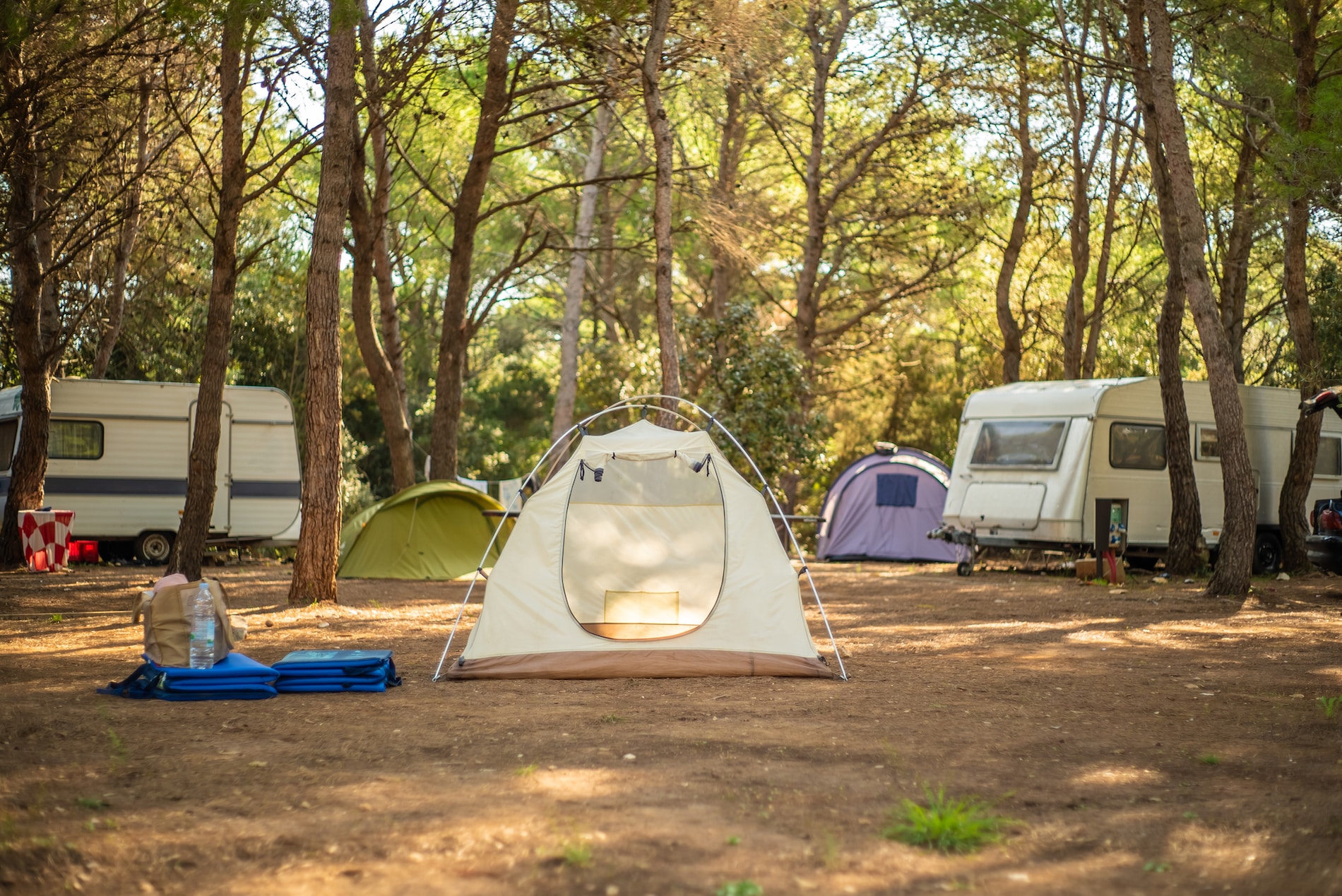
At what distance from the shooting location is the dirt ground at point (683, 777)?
334cm

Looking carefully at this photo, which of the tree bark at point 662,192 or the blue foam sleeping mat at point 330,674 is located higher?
the tree bark at point 662,192

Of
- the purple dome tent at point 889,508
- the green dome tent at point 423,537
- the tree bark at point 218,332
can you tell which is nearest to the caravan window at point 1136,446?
the purple dome tent at point 889,508

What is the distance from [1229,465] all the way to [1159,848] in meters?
8.62

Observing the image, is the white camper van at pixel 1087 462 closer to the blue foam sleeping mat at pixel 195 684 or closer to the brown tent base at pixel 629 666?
the brown tent base at pixel 629 666

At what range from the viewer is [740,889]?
10.4 ft

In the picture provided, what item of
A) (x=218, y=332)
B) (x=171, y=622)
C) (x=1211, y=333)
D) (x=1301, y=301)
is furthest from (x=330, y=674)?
(x=1301, y=301)

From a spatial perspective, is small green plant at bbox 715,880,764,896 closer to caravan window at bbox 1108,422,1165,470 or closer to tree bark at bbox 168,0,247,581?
tree bark at bbox 168,0,247,581

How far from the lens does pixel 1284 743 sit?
5090 millimetres

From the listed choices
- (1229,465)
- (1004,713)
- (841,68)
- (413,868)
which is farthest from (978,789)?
(841,68)

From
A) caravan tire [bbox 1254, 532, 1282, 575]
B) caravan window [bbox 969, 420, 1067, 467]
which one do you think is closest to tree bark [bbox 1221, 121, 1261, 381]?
caravan tire [bbox 1254, 532, 1282, 575]

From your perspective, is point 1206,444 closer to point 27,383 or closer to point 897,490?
point 897,490

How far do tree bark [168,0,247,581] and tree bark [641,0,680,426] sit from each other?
3707mm

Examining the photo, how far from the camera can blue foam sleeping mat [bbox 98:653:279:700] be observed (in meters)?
6.05

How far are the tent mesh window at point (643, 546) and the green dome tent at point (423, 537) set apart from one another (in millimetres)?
5481
